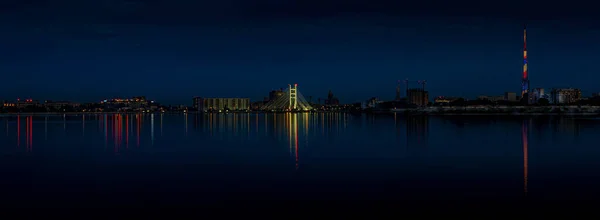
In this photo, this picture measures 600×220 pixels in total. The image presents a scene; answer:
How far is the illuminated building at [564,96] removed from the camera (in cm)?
12650

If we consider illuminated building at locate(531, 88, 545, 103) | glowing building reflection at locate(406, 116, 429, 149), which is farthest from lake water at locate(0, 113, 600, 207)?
illuminated building at locate(531, 88, 545, 103)

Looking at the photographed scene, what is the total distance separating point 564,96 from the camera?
5108 inches

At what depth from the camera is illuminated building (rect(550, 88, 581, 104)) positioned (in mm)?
126500

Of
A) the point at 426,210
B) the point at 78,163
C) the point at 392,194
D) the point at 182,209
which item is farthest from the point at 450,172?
the point at 78,163

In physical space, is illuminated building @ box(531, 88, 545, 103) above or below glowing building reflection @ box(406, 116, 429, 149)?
above

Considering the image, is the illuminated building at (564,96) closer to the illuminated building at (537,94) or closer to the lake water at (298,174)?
the illuminated building at (537,94)

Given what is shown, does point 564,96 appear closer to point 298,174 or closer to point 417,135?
point 417,135

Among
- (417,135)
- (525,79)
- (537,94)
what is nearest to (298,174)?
(417,135)

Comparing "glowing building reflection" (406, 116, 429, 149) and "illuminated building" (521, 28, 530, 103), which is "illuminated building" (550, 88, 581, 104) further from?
"glowing building reflection" (406, 116, 429, 149)

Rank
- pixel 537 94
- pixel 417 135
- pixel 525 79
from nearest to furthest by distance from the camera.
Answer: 1. pixel 417 135
2. pixel 525 79
3. pixel 537 94

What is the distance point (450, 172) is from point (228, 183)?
215 inches

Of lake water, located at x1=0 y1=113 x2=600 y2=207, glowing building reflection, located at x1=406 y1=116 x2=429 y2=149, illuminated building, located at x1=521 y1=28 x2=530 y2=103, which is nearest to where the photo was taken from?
lake water, located at x1=0 y1=113 x2=600 y2=207

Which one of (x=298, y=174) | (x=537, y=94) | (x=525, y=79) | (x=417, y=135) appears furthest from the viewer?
(x=537, y=94)

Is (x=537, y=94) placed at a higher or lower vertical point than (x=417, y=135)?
higher
